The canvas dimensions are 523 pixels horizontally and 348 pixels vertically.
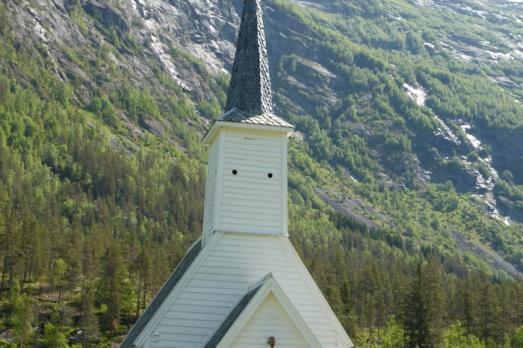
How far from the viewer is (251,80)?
31938 millimetres

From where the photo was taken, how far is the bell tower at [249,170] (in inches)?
1162

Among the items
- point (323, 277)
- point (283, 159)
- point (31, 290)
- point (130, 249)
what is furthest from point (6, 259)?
point (283, 159)

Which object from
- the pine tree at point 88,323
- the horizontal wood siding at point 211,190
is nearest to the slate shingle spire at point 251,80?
the horizontal wood siding at point 211,190

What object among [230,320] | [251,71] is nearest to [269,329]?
[230,320]

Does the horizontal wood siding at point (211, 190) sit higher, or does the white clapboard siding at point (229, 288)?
the horizontal wood siding at point (211, 190)

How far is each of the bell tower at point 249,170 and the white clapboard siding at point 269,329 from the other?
15.6 ft

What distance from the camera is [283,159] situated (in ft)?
99.5

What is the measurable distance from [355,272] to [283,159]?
4778 inches

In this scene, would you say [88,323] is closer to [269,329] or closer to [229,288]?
[229,288]

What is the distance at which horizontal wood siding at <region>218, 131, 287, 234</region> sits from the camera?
29.5 metres

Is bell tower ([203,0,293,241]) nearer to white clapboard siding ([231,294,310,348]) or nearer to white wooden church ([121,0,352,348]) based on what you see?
white wooden church ([121,0,352,348])

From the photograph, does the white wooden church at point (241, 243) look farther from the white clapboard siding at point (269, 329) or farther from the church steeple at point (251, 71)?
the white clapboard siding at point (269, 329)

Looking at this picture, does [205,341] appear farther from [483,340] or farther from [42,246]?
[42,246]

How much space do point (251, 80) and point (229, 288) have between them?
8.47 m
